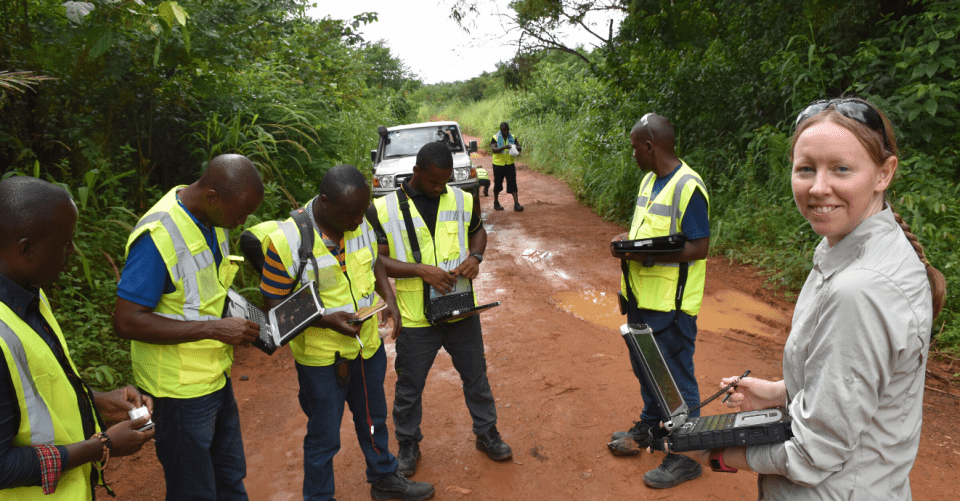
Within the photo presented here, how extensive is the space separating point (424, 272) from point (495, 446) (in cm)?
120

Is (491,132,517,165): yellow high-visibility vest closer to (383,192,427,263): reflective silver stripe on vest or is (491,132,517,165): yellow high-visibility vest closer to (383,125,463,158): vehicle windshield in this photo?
(383,125,463,158): vehicle windshield

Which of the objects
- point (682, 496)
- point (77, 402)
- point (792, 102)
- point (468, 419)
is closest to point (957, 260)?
point (792, 102)

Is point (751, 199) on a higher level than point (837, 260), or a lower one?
lower

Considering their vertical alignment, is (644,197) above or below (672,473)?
above

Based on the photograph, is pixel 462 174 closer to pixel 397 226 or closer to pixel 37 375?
pixel 397 226

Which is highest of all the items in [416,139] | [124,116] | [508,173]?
[124,116]

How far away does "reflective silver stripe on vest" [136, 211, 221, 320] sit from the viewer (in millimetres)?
2295

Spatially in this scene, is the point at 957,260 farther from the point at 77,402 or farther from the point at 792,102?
the point at 77,402

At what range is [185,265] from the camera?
2.32 meters

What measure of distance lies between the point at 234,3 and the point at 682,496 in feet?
21.1

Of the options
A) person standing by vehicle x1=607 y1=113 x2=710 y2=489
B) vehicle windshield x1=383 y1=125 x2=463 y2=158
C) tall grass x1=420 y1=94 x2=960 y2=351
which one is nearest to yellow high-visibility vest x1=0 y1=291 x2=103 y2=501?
person standing by vehicle x1=607 y1=113 x2=710 y2=489

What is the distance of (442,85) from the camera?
4375 cm

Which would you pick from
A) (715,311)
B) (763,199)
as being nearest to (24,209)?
(715,311)

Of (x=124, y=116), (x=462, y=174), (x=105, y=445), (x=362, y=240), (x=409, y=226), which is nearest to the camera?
(x=105, y=445)
